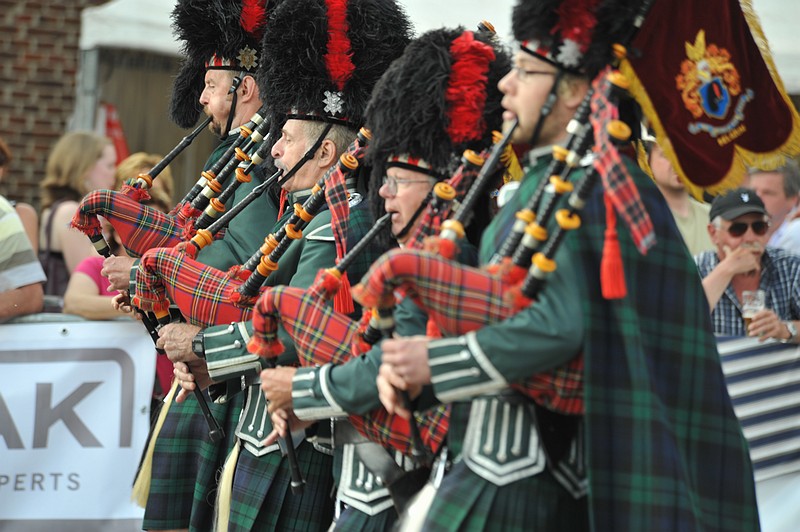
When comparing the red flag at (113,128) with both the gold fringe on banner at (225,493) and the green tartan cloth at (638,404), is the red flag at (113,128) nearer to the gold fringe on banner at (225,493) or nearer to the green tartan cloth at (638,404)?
the gold fringe on banner at (225,493)

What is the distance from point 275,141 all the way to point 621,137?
192 centimetres

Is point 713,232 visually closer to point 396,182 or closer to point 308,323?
point 396,182

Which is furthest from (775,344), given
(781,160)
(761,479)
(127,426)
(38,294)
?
(38,294)

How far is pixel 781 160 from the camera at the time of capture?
323 centimetres

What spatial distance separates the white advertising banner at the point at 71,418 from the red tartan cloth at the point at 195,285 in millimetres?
1862

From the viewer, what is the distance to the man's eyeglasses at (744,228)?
5305mm

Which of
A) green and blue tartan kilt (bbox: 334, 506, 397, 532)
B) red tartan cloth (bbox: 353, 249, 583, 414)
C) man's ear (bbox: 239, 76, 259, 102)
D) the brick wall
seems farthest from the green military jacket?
the brick wall

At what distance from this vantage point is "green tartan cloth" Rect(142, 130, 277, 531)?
4.42 meters

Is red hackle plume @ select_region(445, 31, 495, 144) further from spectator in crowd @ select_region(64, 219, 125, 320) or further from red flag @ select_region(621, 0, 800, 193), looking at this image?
spectator in crowd @ select_region(64, 219, 125, 320)

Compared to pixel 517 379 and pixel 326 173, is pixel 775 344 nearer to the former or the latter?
pixel 326 173

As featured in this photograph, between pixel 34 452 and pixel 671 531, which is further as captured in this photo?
pixel 34 452

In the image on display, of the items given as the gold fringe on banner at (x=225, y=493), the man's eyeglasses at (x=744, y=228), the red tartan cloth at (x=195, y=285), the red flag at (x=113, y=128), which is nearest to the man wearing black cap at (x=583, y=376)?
the red tartan cloth at (x=195, y=285)

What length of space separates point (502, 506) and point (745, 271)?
265cm

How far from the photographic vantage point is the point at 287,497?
13.3ft
